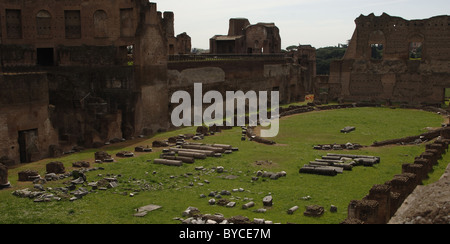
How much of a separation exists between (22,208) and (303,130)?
681 inches

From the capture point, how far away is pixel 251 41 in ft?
154

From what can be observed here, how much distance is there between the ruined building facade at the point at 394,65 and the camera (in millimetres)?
39156

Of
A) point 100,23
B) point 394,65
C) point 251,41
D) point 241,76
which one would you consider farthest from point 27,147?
point 394,65

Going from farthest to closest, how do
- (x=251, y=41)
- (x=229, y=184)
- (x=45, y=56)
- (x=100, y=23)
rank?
(x=251, y=41) < (x=45, y=56) < (x=100, y=23) < (x=229, y=184)

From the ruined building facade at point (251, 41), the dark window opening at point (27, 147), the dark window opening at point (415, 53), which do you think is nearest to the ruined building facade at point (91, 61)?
the dark window opening at point (27, 147)

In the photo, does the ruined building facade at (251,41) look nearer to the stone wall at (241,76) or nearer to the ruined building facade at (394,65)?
the stone wall at (241,76)

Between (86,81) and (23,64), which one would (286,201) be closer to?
(86,81)

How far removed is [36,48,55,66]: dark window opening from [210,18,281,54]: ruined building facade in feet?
68.1

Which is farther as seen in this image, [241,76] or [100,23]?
[241,76]

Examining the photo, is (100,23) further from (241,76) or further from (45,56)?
(241,76)

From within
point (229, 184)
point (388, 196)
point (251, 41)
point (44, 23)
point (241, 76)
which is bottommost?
point (229, 184)

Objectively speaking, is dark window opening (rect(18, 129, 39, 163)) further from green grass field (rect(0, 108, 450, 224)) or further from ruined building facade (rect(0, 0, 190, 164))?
ruined building facade (rect(0, 0, 190, 164))

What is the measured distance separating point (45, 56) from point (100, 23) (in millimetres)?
3987
